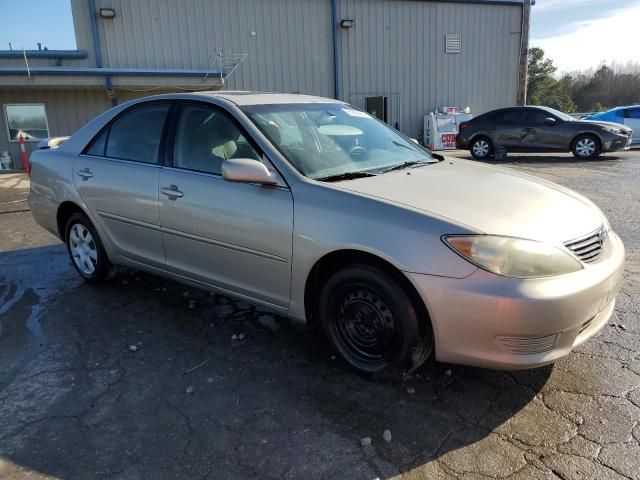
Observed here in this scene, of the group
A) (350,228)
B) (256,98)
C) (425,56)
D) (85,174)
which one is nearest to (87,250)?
(85,174)

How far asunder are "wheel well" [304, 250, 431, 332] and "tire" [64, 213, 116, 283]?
87.5 inches

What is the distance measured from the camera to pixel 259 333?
361 centimetres

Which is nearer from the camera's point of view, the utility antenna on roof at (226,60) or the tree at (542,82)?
the utility antenna on roof at (226,60)

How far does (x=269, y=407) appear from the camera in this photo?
272 cm

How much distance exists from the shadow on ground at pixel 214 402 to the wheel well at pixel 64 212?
1.00 meters

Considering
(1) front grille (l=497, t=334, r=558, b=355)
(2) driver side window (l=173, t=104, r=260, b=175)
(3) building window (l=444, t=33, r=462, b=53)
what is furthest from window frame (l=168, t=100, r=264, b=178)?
(3) building window (l=444, t=33, r=462, b=53)

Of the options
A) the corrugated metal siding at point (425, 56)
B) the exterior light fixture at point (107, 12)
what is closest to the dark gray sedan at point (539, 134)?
the corrugated metal siding at point (425, 56)

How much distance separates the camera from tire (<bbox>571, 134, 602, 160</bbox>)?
12.6 meters

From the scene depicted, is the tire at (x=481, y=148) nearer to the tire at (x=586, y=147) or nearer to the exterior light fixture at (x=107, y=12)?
the tire at (x=586, y=147)

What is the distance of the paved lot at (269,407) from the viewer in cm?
229

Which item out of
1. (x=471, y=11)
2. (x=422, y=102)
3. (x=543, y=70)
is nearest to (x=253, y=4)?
(x=422, y=102)

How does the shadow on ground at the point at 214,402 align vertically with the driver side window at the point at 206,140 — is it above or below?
below

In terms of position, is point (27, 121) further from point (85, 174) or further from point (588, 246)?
point (588, 246)

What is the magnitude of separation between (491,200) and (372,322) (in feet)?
3.08
